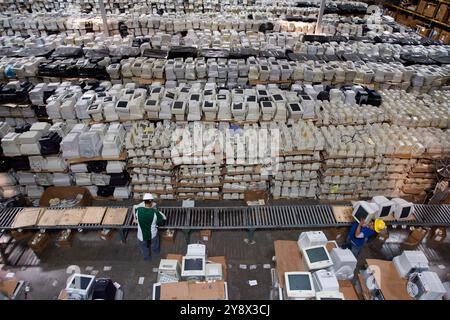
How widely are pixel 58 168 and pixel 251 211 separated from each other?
4.64 meters

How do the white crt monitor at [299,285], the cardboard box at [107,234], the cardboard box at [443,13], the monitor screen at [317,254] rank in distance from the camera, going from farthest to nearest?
the cardboard box at [443,13], the cardboard box at [107,234], the monitor screen at [317,254], the white crt monitor at [299,285]

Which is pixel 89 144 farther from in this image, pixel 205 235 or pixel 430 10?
pixel 430 10

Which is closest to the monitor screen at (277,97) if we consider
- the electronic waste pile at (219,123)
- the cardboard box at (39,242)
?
the electronic waste pile at (219,123)

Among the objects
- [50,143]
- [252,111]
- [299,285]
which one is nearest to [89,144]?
[50,143]

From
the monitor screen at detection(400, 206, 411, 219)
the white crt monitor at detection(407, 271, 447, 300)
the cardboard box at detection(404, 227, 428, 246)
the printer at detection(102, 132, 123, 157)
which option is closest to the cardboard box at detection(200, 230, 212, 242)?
the printer at detection(102, 132, 123, 157)

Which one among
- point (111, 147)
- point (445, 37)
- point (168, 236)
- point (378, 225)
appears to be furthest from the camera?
point (445, 37)

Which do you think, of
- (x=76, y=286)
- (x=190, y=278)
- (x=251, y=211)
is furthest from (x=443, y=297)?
(x=76, y=286)

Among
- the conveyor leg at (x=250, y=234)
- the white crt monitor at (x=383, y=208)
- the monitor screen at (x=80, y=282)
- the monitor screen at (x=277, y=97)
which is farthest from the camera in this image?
the monitor screen at (x=277, y=97)

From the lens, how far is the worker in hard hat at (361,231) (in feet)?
20.9

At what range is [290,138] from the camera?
7656mm

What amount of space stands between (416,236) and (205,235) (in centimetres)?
478

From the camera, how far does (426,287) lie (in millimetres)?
5184

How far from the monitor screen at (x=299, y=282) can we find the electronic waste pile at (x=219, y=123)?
9.96 ft

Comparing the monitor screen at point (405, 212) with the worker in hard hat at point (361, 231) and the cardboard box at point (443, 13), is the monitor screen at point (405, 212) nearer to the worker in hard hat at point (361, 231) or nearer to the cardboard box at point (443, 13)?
the worker in hard hat at point (361, 231)
